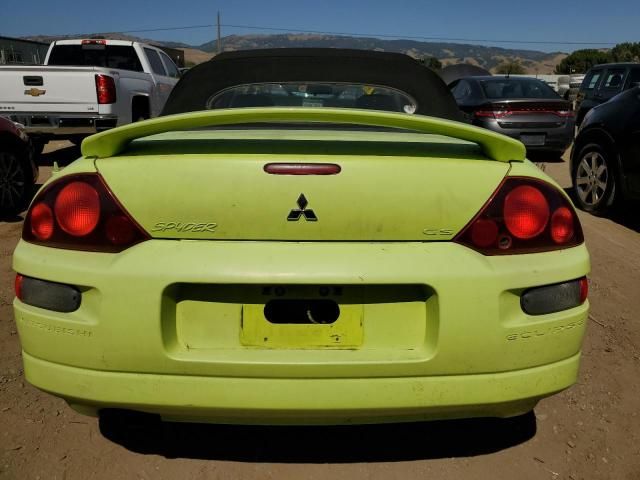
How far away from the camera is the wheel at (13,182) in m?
5.77

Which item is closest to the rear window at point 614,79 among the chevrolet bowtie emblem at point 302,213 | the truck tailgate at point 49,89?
the truck tailgate at point 49,89

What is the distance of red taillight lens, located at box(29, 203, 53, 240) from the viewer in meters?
1.82

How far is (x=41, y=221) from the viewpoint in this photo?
183cm

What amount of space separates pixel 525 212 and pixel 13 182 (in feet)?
18.6

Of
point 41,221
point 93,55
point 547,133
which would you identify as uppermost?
point 41,221

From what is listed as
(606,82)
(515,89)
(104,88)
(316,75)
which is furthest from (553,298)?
(606,82)

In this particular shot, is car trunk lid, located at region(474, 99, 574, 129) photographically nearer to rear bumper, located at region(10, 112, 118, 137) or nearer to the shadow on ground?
rear bumper, located at region(10, 112, 118, 137)

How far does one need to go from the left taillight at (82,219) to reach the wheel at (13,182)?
15.0 feet

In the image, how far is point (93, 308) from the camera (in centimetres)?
171

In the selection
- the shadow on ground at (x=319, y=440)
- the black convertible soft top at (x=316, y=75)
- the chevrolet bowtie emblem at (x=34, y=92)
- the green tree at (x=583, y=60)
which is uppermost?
the black convertible soft top at (x=316, y=75)

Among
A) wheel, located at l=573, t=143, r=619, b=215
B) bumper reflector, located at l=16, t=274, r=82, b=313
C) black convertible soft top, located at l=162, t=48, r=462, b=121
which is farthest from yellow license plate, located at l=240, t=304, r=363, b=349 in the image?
wheel, located at l=573, t=143, r=619, b=215

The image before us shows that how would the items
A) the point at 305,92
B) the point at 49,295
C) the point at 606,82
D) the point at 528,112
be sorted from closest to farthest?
the point at 49,295
the point at 305,92
the point at 528,112
the point at 606,82

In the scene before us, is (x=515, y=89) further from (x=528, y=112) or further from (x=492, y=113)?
(x=492, y=113)

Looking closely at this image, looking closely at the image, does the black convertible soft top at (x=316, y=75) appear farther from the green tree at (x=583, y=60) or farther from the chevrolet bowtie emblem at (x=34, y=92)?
the green tree at (x=583, y=60)
